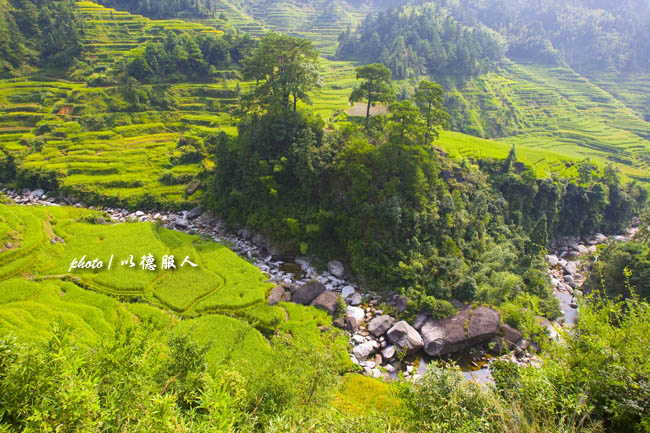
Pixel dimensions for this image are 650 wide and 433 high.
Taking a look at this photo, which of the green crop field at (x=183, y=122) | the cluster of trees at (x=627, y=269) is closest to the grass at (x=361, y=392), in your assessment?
the green crop field at (x=183, y=122)

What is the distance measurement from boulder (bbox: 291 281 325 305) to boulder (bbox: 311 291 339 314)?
407 mm

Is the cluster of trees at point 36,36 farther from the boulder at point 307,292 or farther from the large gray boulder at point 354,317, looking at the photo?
the large gray boulder at point 354,317

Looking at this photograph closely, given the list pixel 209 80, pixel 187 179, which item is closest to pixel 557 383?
pixel 187 179

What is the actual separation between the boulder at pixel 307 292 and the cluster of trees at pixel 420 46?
59.6m

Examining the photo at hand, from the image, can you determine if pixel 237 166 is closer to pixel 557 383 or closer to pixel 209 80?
pixel 557 383

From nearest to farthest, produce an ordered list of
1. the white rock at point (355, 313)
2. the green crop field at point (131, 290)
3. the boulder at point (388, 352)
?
the green crop field at point (131, 290)
the boulder at point (388, 352)
the white rock at point (355, 313)

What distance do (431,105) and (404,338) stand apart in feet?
73.3

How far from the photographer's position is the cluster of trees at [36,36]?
60.5 metres

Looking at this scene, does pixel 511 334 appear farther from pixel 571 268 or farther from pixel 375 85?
pixel 375 85

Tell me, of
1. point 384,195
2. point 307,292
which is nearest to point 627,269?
point 384,195

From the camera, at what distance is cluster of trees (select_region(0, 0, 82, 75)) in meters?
60.5

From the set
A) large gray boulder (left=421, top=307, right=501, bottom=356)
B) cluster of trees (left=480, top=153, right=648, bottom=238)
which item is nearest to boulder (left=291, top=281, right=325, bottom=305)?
large gray boulder (left=421, top=307, right=501, bottom=356)

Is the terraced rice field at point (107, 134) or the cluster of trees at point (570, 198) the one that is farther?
the terraced rice field at point (107, 134)

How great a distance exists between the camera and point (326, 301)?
24234 millimetres
